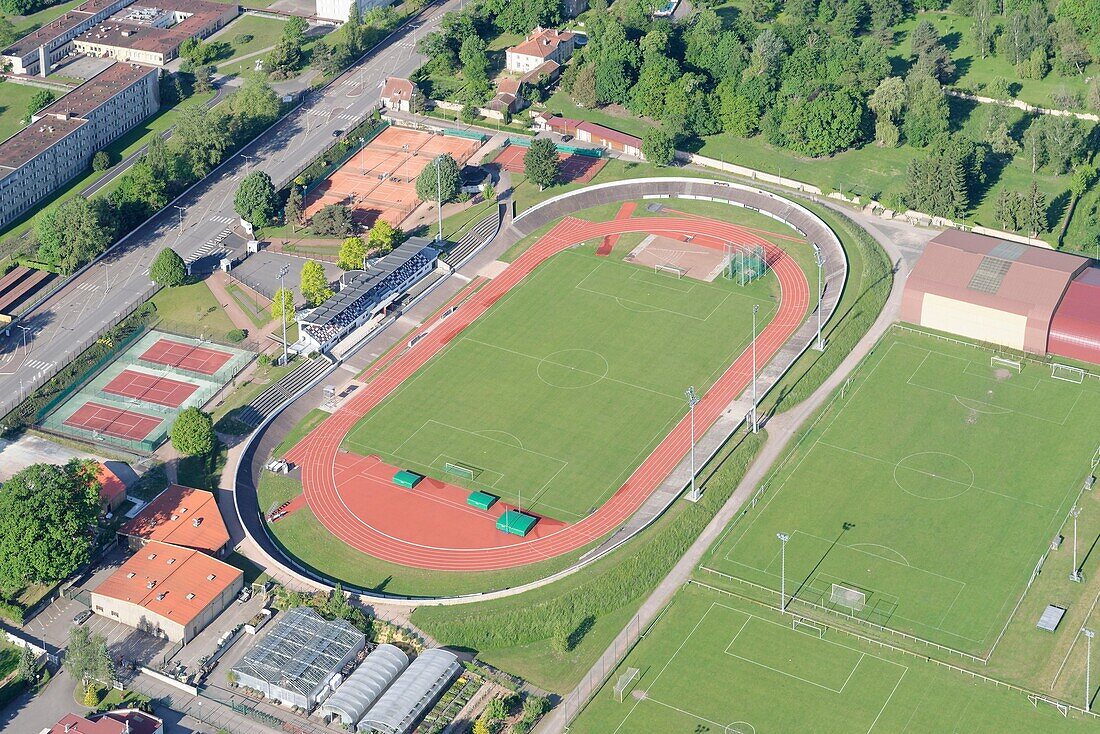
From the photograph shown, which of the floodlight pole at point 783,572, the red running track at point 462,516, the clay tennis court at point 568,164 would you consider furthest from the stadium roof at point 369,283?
the floodlight pole at point 783,572

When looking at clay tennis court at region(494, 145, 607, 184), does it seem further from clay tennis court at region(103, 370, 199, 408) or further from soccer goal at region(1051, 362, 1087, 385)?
soccer goal at region(1051, 362, 1087, 385)

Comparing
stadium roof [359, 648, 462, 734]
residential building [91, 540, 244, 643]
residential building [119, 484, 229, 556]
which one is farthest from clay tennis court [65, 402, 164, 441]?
stadium roof [359, 648, 462, 734]

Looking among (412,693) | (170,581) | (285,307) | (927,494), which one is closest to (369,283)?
(285,307)

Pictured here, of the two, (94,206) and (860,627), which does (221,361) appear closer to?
(94,206)

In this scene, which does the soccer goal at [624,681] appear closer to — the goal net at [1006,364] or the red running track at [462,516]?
the red running track at [462,516]

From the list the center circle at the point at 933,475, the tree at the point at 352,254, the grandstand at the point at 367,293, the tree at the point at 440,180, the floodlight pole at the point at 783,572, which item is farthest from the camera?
the tree at the point at 440,180

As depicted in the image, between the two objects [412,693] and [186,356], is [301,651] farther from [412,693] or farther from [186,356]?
[186,356]

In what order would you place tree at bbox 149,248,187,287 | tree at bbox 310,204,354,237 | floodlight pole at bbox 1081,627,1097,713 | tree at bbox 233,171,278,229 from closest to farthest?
floodlight pole at bbox 1081,627,1097,713 < tree at bbox 149,248,187,287 < tree at bbox 310,204,354,237 < tree at bbox 233,171,278,229

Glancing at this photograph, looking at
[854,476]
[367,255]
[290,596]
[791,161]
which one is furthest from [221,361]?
[791,161]
